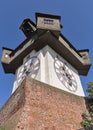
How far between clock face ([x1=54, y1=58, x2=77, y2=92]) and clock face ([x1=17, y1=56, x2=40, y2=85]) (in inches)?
43.1

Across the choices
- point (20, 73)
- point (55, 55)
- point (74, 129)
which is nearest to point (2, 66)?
point (20, 73)

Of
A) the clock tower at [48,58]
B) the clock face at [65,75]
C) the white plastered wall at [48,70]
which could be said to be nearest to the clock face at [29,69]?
the clock tower at [48,58]

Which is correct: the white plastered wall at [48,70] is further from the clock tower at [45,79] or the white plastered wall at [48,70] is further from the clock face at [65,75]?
the clock face at [65,75]

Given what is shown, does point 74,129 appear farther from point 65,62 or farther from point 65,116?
point 65,62

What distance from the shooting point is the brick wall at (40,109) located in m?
7.33

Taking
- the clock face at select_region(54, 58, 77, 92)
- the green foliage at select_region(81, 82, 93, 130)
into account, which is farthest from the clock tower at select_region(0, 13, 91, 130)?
the green foliage at select_region(81, 82, 93, 130)

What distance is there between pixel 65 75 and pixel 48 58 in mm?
1494

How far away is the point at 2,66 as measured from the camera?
15.2 m

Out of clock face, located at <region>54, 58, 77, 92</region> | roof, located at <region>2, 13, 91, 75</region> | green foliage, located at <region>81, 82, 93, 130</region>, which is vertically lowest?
green foliage, located at <region>81, 82, 93, 130</region>

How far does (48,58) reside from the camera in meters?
12.9

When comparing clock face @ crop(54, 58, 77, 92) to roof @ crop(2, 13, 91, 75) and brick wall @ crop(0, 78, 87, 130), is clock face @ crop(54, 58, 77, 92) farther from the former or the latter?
brick wall @ crop(0, 78, 87, 130)

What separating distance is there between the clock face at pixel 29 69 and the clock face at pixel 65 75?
1096mm

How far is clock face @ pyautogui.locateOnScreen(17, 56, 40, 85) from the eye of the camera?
12.7 meters

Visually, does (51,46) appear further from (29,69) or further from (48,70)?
(48,70)
